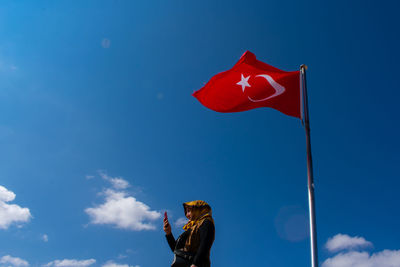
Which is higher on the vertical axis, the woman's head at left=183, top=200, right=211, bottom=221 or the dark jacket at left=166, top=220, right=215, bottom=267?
the woman's head at left=183, top=200, right=211, bottom=221

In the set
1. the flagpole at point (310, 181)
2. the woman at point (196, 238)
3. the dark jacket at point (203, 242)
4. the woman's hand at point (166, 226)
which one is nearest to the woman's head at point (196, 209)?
the woman at point (196, 238)

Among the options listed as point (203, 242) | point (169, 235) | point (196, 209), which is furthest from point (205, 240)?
point (169, 235)

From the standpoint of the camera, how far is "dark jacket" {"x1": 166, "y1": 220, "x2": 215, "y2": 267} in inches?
224

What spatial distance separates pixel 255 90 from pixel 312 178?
12.1 ft

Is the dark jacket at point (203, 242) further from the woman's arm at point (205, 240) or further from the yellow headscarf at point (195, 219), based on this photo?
the yellow headscarf at point (195, 219)

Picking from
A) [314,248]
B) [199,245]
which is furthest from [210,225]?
[314,248]

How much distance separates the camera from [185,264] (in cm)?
591

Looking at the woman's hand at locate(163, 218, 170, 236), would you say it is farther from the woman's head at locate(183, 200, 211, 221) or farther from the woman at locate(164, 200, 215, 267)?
the woman's head at locate(183, 200, 211, 221)

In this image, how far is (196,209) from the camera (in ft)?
21.5

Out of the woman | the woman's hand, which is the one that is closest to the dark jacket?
the woman

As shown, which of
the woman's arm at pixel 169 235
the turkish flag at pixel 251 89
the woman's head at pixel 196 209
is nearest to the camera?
the woman's head at pixel 196 209

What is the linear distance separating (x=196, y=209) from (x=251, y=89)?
505 centimetres

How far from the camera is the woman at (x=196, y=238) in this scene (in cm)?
577

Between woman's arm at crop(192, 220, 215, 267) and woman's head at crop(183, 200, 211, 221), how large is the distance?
382 mm
